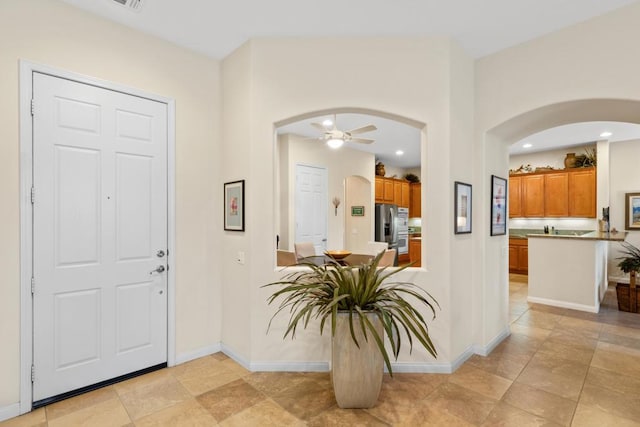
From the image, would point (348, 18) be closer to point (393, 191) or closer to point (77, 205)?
point (77, 205)

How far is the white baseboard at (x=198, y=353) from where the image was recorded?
292cm

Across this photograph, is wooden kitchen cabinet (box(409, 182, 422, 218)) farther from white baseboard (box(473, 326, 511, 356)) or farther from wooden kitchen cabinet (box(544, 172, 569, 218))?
white baseboard (box(473, 326, 511, 356))

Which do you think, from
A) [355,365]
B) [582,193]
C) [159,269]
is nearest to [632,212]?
[582,193]

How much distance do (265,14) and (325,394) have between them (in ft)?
9.92

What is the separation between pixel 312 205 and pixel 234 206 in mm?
3139

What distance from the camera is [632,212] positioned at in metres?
5.91

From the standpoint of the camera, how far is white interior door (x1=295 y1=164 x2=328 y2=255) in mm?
5828

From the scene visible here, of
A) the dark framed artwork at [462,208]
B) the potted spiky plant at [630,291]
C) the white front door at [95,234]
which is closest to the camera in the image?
the white front door at [95,234]

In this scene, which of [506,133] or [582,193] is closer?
[506,133]

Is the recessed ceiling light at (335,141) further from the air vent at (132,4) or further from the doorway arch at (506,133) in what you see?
the air vent at (132,4)

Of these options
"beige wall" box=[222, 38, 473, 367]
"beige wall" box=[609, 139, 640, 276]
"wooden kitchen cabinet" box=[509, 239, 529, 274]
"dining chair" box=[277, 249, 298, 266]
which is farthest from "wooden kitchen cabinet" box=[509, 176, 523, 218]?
"dining chair" box=[277, 249, 298, 266]

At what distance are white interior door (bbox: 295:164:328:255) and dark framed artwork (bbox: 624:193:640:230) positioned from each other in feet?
18.8

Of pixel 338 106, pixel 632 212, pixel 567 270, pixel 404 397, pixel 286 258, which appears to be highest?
pixel 338 106

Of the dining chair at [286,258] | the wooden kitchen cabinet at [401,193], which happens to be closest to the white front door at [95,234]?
the dining chair at [286,258]
